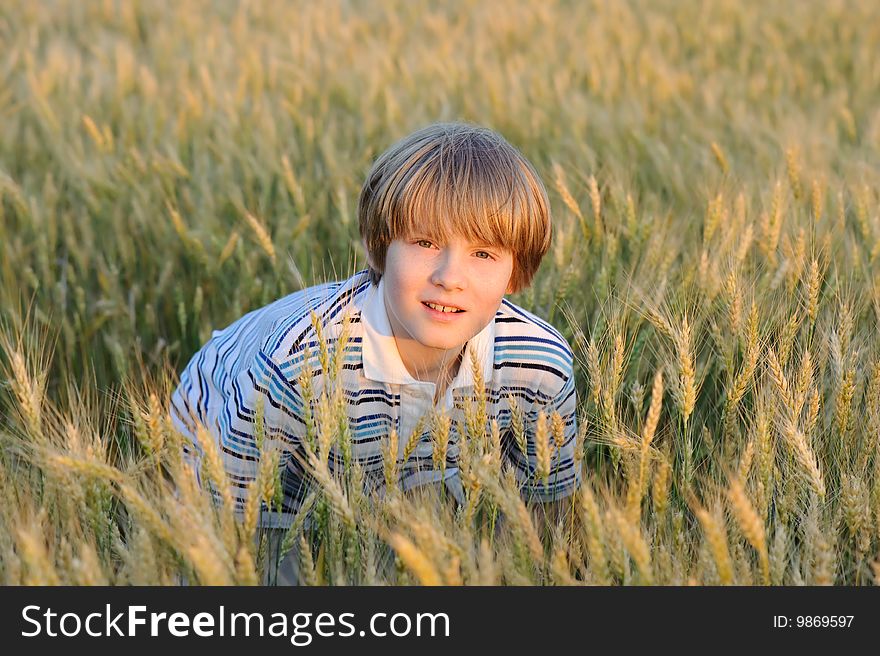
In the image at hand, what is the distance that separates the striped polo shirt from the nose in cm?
16

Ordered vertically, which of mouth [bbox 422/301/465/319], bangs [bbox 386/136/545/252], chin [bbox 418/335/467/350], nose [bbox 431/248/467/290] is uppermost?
bangs [bbox 386/136/545/252]

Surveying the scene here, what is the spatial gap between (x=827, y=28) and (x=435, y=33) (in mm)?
2555

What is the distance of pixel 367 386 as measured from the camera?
1899 millimetres

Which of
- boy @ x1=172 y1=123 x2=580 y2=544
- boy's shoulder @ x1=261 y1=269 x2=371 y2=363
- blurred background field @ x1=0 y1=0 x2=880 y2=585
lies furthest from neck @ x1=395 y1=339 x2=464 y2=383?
blurred background field @ x1=0 y1=0 x2=880 y2=585

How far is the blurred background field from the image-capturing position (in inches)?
54.3

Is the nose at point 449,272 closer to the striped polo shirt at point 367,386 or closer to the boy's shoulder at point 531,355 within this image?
the striped polo shirt at point 367,386

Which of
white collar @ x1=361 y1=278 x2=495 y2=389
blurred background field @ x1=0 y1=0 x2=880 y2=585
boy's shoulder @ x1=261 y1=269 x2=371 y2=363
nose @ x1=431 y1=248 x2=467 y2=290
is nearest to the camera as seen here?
blurred background field @ x1=0 y1=0 x2=880 y2=585

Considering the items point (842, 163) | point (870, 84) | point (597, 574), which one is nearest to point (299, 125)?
point (842, 163)

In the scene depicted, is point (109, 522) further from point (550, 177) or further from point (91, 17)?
point (91, 17)

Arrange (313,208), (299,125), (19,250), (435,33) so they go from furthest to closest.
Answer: (435,33), (299,125), (313,208), (19,250)

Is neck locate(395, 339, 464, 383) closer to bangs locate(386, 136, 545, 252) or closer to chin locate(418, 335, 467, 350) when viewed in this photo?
chin locate(418, 335, 467, 350)

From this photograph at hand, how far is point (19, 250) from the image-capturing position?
8.72 feet

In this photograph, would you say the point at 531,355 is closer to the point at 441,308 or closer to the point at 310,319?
the point at 441,308

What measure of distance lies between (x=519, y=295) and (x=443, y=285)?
0.68m
